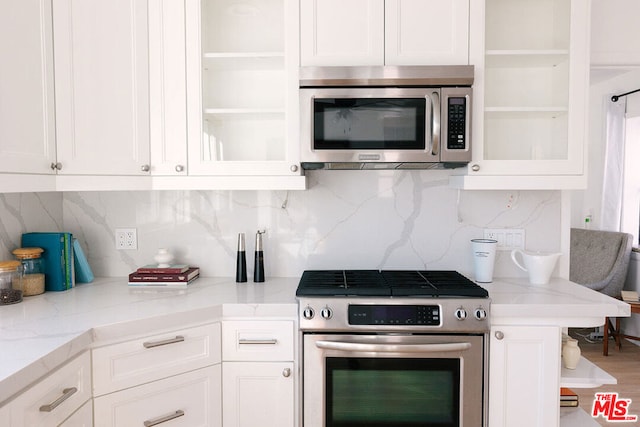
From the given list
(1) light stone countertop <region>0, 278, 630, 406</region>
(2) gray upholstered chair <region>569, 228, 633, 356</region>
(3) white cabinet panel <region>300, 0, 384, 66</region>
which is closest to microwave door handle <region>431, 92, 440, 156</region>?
(3) white cabinet panel <region>300, 0, 384, 66</region>

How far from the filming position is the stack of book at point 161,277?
2139mm

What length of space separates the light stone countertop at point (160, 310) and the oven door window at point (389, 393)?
1.02 ft

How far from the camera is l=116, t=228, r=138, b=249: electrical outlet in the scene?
2369 mm

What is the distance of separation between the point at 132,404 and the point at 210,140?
3.71 ft

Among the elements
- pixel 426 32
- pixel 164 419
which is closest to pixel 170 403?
pixel 164 419

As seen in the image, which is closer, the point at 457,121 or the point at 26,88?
the point at 26,88

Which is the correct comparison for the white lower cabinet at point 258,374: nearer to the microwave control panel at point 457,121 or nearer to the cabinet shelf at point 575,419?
the microwave control panel at point 457,121

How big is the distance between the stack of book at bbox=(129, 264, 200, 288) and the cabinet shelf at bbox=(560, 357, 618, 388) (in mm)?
1747

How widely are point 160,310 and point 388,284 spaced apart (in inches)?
37.1

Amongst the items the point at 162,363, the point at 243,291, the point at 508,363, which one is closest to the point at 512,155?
the point at 508,363

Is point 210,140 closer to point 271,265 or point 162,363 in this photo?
point 271,265

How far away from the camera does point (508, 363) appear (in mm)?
1798

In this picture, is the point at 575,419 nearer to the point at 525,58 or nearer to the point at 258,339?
the point at 258,339

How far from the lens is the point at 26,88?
1.68 m
